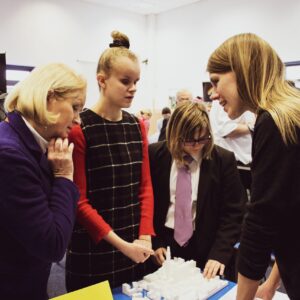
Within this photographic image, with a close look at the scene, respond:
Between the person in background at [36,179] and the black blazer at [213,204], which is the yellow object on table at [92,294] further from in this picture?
the black blazer at [213,204]

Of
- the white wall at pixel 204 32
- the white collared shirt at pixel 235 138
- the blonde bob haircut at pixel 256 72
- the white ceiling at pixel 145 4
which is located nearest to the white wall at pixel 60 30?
the white ceiling at pixel 145 4

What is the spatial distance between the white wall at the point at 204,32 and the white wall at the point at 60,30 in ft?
2.43

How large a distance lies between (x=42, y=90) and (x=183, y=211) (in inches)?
33.2

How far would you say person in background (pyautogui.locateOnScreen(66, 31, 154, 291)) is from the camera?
1399 mm

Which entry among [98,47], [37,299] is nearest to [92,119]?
[37,299]

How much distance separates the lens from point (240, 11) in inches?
256

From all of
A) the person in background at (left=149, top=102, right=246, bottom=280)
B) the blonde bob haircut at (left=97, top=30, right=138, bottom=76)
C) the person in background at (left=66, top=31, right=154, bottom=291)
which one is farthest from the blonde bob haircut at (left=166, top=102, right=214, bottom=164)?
the blonde bob haircut at (left=97, top=30, right=138, bottom=76)

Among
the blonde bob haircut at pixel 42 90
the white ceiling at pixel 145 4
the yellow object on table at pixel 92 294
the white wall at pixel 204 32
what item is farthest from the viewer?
the white ceiling at pixel 145 4

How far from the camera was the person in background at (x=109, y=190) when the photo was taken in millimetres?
1399

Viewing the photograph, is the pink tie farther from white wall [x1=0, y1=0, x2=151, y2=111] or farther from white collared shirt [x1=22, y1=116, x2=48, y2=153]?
white wall [x1=0, y1=0, x2=151, y2=111]

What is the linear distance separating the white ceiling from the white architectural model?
22.8 ft

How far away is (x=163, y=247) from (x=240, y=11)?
5.93 m

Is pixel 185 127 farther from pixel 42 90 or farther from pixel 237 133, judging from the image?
pixel 237 133

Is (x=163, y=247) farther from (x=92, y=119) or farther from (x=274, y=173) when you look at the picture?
(x=274, y=173)
